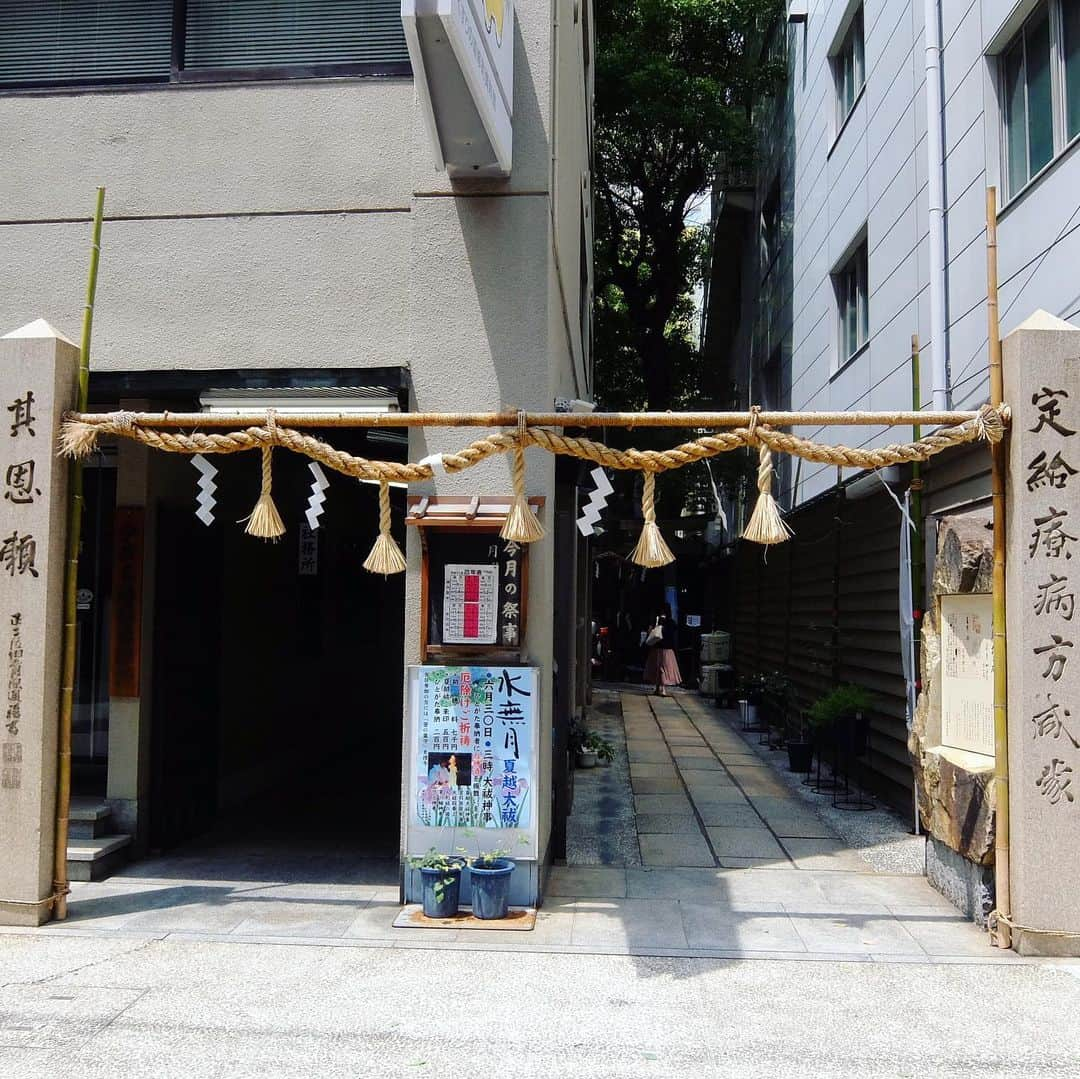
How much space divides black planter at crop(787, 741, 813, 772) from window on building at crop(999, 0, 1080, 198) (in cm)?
671

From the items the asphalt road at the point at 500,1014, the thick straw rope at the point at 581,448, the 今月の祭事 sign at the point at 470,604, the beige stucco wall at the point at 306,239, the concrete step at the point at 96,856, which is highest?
the beige stucco wall at the point at 306,239

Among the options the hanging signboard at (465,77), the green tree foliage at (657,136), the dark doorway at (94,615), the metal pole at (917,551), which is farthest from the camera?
the green tree foliage at (657,136)

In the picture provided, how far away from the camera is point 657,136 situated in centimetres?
2177

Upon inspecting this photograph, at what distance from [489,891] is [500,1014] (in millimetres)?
1416

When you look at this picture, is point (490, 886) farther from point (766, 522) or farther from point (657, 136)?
point (657, 136)

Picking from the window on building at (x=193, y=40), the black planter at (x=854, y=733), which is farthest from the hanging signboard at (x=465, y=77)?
the black planter at (x=854, y=733)

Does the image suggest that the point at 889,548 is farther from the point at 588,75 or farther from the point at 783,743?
the point at 588,75

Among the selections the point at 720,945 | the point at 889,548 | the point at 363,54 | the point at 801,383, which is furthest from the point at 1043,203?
the point at 801,383

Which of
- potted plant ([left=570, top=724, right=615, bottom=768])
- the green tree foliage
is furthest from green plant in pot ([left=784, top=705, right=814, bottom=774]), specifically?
the green tree foliage

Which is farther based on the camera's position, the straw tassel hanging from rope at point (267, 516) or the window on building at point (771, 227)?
the window on building at point (771, 227)

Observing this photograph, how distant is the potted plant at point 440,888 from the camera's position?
6.67 metres

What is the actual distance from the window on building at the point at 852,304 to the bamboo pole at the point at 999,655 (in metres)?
6.60

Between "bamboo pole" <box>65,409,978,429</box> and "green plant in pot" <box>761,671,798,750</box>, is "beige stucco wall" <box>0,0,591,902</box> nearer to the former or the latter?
"bamboo pole" <box>65,409,978,429</box>

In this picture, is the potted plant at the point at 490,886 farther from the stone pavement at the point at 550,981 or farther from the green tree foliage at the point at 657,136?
the green tree foliage at the point at 657,136
